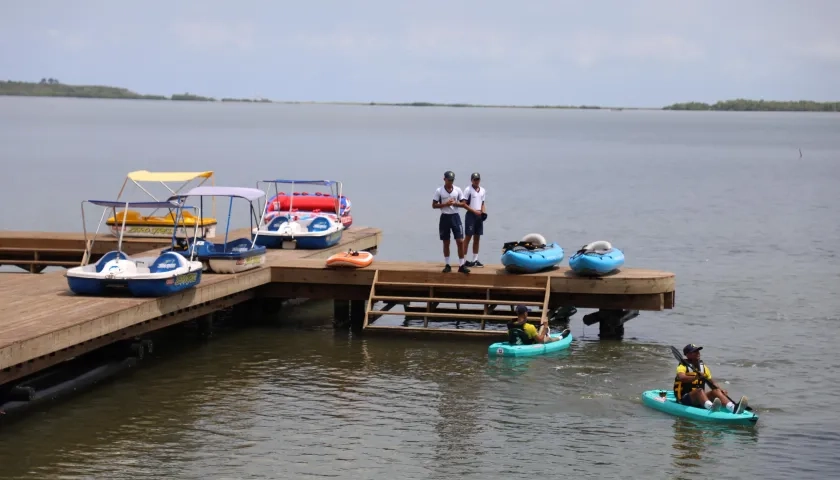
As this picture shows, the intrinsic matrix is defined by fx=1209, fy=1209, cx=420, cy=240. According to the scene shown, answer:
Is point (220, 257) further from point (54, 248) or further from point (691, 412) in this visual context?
point (691, 412)

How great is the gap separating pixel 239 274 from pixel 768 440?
1026 cm

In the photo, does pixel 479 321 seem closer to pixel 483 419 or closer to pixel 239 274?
pixel 239 274

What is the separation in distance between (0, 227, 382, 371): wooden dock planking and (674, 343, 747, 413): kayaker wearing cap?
8.45 m

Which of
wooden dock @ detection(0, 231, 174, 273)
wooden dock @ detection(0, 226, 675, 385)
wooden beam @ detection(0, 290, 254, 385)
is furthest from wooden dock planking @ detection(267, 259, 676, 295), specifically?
wooden dock @ detection(0, 231, 174, 273)

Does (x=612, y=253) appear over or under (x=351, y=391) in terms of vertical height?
over

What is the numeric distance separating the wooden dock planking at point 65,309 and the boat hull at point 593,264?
5142mm

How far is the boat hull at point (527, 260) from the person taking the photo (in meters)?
23.4

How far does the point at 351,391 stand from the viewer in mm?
19875

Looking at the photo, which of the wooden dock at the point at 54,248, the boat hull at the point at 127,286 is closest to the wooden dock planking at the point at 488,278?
the boat hull at the point at 127,286

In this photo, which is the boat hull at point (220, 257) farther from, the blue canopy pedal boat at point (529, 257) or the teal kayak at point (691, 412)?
the teal kayak at point (691, 412)

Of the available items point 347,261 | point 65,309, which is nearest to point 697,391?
point 347,261

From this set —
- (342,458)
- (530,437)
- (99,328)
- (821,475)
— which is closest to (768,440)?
(821,475)

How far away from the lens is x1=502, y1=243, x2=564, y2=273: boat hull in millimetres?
23391

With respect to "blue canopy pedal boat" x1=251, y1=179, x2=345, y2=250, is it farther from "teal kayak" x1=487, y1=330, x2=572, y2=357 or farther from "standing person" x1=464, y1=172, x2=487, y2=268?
"teal kayak" x1=487, y1=330, x2=572, y2=357
